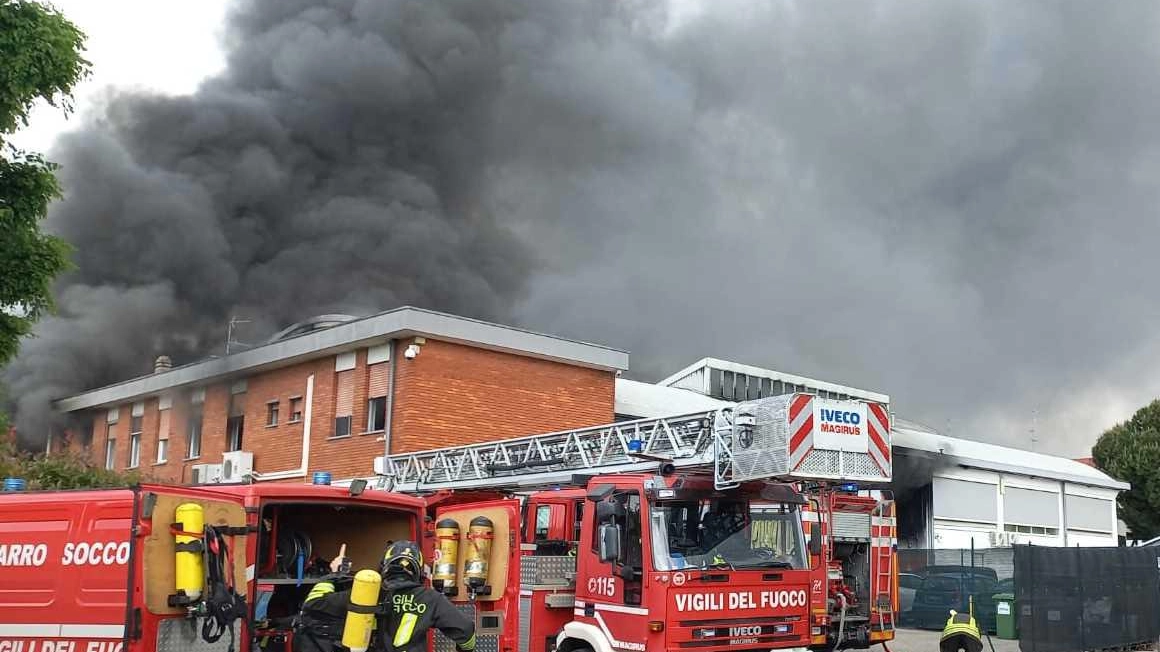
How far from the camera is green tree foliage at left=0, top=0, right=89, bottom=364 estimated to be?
31.3ft

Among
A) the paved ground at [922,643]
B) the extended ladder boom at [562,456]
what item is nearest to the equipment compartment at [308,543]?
the extended ladder boom at [562,456]

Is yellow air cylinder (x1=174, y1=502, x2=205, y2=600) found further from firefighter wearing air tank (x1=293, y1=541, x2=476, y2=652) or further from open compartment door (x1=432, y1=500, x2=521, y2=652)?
Answer: open compartment door (x1=432, y1=500, x2=521, y2=652)

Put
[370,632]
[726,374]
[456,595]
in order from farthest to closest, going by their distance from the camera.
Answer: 1. [726,374]
2. [456,595]
3. [370,632]

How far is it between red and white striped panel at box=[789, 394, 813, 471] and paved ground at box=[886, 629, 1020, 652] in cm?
840

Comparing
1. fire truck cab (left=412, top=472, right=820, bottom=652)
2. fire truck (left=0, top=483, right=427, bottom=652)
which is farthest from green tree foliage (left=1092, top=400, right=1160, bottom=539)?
fire truck (left=0, top=483, right=427, bottom=652)

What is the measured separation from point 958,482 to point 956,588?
12313 mm

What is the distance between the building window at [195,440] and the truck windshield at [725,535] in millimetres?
15804

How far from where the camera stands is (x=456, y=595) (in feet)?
23.8

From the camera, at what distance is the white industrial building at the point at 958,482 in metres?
27.5

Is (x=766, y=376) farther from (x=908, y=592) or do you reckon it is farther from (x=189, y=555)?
(x=189, y=555)

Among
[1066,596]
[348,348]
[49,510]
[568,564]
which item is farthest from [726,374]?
[49,510]

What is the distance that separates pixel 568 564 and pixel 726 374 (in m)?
23.9

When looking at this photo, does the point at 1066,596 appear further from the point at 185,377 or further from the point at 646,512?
the point at 185,377

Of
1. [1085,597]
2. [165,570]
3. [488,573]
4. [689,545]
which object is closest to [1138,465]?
[1085,597]
